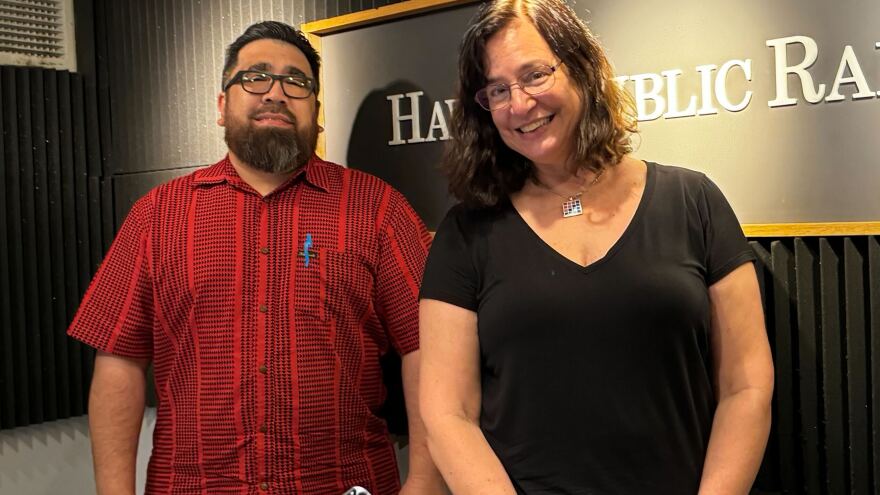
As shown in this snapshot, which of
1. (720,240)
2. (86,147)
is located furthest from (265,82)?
(86,147)

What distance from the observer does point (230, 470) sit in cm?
239

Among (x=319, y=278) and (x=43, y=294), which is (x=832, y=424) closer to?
(x=319, y=278)

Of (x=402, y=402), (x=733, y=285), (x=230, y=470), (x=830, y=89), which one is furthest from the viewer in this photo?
(x=402, y=402)

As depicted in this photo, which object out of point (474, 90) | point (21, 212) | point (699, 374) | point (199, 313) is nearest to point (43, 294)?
point (21, 212)

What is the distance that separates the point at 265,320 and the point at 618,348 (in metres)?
1.06

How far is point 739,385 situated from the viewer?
69.6 inches

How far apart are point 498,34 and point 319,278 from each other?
2.94ft

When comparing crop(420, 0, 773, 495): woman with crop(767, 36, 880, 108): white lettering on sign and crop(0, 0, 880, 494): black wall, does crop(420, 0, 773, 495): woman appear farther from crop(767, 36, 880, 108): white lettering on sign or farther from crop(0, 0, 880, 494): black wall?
crop(0, 0, 880, 494): black wall

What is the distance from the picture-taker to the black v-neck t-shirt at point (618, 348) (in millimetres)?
1713

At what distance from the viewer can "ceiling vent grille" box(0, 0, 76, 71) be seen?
3.86m

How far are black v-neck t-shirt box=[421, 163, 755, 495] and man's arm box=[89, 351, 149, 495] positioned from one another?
49.3 inches

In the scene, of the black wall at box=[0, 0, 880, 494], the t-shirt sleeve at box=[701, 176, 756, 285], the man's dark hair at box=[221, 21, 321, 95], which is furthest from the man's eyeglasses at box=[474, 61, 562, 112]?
the black wall at box=[0, 0, 880, 494]

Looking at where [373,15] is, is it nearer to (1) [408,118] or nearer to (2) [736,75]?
(1) [408,118]

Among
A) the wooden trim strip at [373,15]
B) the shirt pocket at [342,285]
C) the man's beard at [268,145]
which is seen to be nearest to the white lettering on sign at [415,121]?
the wooden trim strip at [373,15]
